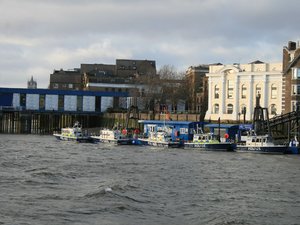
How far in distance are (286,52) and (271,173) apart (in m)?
57.3

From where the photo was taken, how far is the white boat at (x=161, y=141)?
10150 cm

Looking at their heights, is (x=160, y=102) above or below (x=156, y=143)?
above

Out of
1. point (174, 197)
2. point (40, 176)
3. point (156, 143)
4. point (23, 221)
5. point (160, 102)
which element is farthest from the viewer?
point (160, 102)

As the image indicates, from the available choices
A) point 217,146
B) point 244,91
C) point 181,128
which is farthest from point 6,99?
point 217,146

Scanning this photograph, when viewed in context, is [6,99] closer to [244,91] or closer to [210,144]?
[244,91]

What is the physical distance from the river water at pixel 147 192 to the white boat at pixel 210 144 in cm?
2179

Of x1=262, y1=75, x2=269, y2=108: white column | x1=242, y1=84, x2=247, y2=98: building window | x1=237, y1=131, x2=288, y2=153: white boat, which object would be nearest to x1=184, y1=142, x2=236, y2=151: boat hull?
x1=237, y1=131, x2=288, y2=153: white boat

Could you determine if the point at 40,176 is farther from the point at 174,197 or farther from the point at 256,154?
the point at 256,154

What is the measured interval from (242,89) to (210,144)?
1284 inches

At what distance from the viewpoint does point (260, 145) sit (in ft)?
290

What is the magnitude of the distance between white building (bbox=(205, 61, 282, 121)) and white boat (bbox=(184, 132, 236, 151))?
2454 cm


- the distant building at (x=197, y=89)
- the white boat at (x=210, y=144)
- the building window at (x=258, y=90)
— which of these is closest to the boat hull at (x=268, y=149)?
the white boat at (x=210, y=144)

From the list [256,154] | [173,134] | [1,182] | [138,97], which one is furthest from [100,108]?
[1,182]

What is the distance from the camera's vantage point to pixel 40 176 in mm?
53062
